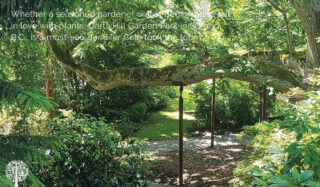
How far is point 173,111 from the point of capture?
1532 centimetres

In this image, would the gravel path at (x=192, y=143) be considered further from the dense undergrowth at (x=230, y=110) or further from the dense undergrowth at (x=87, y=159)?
the dense undergrowth at (x=87, y=159)

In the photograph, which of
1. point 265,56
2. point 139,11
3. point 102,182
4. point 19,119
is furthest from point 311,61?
point 19,119

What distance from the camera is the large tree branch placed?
4.83 m

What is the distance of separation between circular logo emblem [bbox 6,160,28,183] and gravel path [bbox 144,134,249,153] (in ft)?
21.8

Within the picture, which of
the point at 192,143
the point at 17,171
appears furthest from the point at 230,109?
the point at 17,171

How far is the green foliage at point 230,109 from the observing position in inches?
445

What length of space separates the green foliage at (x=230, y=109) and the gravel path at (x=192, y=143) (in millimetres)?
1232

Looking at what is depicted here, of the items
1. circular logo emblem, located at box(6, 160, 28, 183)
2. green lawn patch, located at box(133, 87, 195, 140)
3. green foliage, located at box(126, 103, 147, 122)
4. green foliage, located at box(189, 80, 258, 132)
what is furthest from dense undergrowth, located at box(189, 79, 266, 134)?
circular logo emblem, located at box(6, 160, 28, 183)

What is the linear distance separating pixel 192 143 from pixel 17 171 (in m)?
7.89

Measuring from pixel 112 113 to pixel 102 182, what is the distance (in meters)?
8.01

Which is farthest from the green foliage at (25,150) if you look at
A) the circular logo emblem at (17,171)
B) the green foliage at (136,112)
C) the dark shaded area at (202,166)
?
the green foliage at (136,112)

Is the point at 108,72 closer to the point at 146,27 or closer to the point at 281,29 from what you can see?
the point at 146,27

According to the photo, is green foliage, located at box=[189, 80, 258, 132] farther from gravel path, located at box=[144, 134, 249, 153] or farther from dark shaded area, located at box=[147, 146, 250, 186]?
dark shaded area, located at box=[147, 146, 250, 186]

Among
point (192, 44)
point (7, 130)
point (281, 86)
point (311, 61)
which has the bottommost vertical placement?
point (7, 130)
